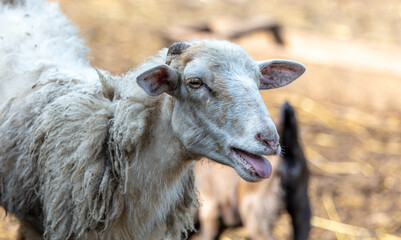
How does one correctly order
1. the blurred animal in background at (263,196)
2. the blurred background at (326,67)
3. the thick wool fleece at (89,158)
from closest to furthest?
the thick wool fleece at (89,158) < the blurred animal in background at (263,196) < the blurred background at (326,67)

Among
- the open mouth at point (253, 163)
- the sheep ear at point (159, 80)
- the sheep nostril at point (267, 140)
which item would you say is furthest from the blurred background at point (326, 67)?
the sheep nostril at point (267, 140)

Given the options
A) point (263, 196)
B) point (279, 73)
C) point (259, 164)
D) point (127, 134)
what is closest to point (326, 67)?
point (263, 196)

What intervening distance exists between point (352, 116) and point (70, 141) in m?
5.40

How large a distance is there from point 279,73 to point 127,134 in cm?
84

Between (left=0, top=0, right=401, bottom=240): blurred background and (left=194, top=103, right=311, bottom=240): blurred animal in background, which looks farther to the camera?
(left=0, top=0, right=401, bottom=240): blurred background

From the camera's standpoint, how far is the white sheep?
2551mm

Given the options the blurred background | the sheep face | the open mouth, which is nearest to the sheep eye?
the sheep face

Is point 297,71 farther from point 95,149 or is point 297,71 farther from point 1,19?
point 1,19

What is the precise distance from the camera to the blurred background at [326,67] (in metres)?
5.75

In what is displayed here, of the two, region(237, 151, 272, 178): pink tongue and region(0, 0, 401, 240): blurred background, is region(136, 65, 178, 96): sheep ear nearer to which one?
region(237, 151, 272, 178): pink tongue

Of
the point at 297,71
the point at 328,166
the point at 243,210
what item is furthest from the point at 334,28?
the point at 297,71

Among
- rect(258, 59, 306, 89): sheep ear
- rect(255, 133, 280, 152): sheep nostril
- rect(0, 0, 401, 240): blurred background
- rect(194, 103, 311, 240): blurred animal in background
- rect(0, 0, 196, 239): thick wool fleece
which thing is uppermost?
rect(255, 133, 280, 152): sheep nostril

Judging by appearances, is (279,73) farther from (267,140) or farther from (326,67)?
(326,67)

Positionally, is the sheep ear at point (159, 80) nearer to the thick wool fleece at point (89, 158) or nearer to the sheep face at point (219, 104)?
the sheep face at point (219, 104)
